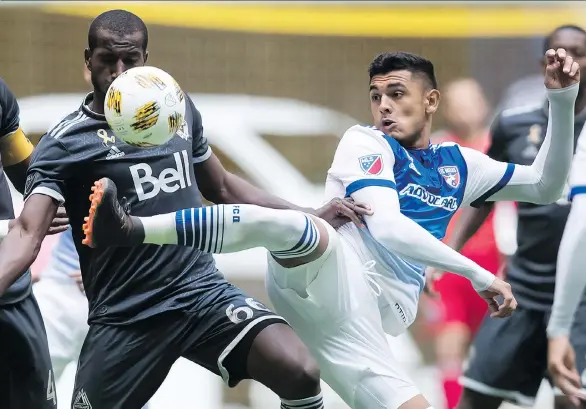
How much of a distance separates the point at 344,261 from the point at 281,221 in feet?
1.34

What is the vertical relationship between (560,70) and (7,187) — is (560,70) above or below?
above

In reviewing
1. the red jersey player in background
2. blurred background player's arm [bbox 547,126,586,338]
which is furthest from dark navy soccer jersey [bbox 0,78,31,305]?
the red jersey player in background

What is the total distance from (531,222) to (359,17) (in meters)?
2.66

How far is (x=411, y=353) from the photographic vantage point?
714 centimetres

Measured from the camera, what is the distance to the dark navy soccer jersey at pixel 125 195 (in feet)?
12.1

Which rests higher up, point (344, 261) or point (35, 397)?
point (344, 261)

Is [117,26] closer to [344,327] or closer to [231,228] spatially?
[231,228]

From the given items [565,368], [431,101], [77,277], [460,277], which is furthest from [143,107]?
[460,277]

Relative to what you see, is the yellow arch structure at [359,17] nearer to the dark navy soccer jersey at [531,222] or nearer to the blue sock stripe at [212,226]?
the dark navy soccer jersey at [531,222]

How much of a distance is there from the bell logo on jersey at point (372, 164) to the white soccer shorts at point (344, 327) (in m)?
0.23

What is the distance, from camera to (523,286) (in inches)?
207

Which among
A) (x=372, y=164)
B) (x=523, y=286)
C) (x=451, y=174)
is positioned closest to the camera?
(x=372, y=164)

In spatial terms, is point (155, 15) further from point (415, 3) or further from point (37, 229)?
point (37, 229)

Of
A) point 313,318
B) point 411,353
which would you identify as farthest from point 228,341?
point 411,353
